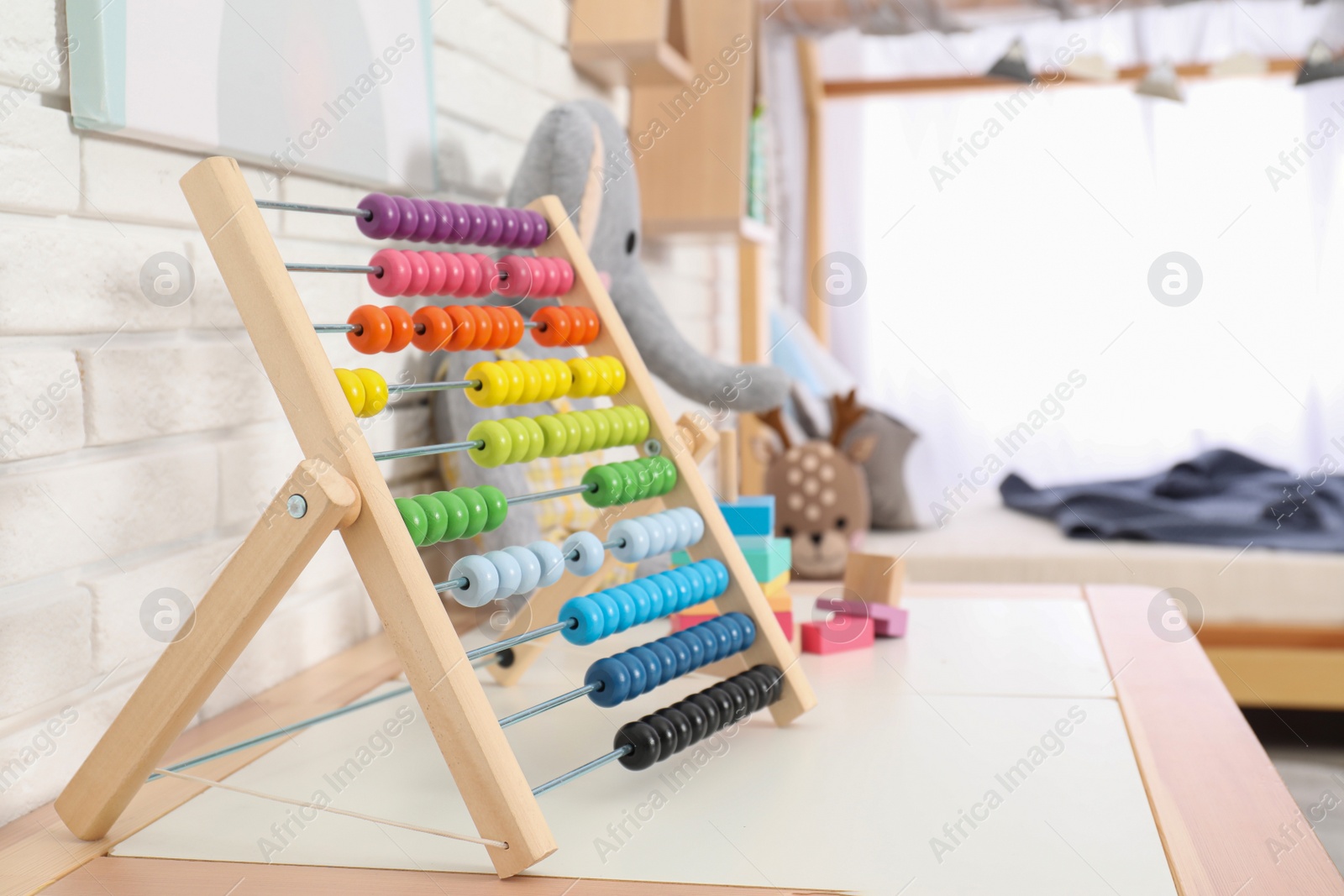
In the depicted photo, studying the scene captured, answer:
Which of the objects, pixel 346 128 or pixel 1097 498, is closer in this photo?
pixel 346 128

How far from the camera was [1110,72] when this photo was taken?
281 cm

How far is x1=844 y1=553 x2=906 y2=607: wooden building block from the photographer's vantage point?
110 cm

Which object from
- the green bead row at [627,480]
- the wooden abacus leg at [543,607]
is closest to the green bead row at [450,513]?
the green bead row at [627,480]

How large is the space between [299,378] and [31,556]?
229 millimetres

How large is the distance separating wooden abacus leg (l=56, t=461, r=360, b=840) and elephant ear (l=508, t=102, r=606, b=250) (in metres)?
0.61

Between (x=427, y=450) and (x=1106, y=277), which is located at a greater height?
(x=1106, y=277)

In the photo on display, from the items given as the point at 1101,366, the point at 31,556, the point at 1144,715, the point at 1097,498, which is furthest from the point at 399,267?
the point at 1101,366

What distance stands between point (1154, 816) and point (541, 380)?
484mm

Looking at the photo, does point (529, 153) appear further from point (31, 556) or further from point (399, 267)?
point (31, 556)

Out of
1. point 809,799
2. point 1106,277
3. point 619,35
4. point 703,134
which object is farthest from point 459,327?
point 1106,277

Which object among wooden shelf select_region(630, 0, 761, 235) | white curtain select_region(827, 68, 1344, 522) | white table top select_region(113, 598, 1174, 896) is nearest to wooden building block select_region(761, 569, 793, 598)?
white table top select_region(113, 598, 1174, 896)

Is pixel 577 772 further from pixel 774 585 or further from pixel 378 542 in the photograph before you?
pixel 774 585

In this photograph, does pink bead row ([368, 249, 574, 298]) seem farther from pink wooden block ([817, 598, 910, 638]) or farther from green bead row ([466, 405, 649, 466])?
pink wooden block ([817, 598, 910, 638])

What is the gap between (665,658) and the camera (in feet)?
2.39
